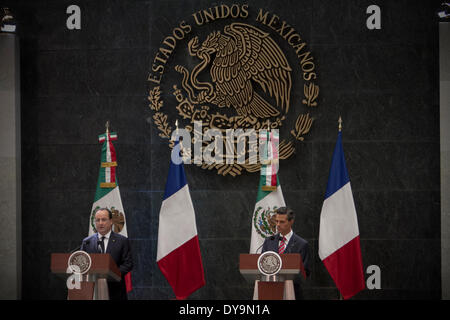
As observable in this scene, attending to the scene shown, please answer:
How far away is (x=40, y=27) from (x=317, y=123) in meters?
3.31

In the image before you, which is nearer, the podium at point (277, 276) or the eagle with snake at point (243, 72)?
the podium at point (277, 276)

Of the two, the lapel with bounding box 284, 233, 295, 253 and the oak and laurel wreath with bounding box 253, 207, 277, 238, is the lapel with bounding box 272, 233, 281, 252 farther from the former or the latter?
the oak and laurel wreath with bounding box 253, 207, 277, 238

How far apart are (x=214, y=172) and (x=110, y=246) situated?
A: 170 cm

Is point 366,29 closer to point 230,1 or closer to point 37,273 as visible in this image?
point 230,1

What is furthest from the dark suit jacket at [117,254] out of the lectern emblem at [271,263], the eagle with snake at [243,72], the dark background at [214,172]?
the eagle with snake at [243,72]

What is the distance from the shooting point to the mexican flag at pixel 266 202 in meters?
7.45

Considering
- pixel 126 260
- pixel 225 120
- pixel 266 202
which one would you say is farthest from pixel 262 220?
pixel 126 260

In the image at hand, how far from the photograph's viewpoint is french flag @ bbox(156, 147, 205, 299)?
7316mm

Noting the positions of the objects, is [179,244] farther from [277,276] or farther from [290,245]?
[277,276]

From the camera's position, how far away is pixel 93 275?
590cm

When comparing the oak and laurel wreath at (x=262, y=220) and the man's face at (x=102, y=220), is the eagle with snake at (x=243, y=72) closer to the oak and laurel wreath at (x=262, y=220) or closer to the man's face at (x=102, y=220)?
the oak and laurel wreath at (x=262, y=220)

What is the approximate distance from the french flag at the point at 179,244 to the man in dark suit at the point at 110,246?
2.31ft

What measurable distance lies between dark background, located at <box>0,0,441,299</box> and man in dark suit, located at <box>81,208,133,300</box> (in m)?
1.20

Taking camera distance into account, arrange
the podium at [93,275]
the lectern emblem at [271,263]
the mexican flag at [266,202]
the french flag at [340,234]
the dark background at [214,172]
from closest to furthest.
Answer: the lectern emblem at [271,263] → the podium at [93,275] → the french flag at [340,234] → the mexican flag at [266,202] → the dark background at [214,172]
